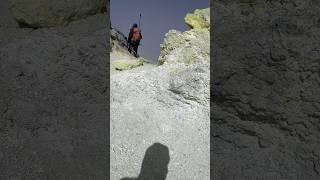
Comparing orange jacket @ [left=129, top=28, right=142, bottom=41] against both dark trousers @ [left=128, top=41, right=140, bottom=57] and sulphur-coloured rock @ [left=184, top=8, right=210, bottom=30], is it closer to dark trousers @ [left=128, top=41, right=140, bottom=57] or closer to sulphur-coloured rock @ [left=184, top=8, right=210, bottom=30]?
dark trousers @ [left=128, top=41, right=140, bottom=57]

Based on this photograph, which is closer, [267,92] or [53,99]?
[267,92]

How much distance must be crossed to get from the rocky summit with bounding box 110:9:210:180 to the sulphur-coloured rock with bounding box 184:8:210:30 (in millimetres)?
201

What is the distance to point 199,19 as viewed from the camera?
17.5 ft

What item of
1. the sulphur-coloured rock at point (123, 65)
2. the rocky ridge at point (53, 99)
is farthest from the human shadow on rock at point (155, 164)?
the sulphur-coloured rock at point (123, 65)

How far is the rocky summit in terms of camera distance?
4.27m

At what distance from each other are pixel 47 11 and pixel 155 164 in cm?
246

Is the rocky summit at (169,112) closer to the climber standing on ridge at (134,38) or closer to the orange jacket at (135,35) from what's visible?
the climber standing on ridge at (134,38)

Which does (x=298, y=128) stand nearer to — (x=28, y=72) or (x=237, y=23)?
(x=237, y=23)

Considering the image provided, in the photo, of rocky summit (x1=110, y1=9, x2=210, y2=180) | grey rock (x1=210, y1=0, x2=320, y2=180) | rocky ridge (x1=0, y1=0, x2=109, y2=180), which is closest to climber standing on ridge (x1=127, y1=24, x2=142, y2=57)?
rocky ridge (x1=0, y1=0, x2=109, y2=180)

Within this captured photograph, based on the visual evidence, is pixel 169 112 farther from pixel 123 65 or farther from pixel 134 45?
pixel 134 45

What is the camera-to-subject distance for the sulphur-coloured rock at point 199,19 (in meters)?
5.26

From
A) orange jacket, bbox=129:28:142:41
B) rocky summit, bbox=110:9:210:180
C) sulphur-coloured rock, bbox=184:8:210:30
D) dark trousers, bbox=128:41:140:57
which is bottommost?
dark trousers, bbox=128:41:140:57

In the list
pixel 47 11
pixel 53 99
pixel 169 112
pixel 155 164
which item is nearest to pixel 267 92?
pixel 169 112

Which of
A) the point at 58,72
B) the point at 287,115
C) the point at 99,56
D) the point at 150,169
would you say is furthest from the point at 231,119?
the point at 58,72
